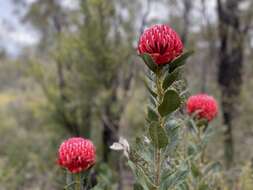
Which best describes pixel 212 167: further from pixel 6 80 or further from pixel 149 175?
pixel 6 80

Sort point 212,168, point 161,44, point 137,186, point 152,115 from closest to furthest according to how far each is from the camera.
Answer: point 161,44 < point 152,115 < point 137,186 < point 212,168

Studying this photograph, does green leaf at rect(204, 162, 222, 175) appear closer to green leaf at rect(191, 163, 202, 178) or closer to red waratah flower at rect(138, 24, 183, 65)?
green leaf at rect(191, 163, 202, 178)

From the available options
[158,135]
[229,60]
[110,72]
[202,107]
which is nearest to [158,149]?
[158,135]

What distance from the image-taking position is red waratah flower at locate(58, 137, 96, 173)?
1654mm

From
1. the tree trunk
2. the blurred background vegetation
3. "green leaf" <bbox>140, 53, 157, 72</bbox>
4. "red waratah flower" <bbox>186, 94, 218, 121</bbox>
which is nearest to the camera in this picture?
"green leaf" <bbox>140, 53, 157, 72</bbox>

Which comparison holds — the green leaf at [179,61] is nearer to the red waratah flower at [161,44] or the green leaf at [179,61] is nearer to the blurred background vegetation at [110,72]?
the red waratah flower at [161,44]

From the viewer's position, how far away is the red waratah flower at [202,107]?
2297mm

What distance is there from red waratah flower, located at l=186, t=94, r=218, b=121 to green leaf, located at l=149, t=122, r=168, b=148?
841 mm

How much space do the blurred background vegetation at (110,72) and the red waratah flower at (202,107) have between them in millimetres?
3047

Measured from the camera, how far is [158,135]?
1.45m

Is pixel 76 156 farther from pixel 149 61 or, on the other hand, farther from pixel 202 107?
pixel 202 107

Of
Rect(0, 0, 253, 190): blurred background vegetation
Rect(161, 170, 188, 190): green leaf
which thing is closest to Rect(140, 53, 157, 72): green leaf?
Rect(161, 170, 188, 190): green leaf

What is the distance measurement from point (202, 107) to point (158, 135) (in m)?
0.91

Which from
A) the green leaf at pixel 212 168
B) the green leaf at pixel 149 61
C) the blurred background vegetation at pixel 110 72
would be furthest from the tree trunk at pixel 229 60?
the green leaf at pixel 149 61
